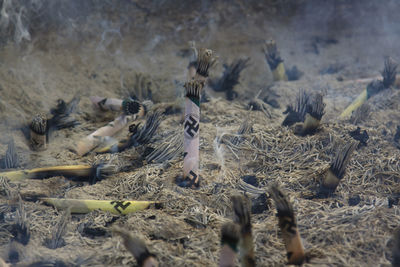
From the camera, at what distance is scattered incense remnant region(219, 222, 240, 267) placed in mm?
2049

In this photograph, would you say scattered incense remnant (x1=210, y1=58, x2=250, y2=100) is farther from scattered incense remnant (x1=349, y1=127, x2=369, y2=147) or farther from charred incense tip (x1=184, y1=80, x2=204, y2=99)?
charred incense tip (x1=184, y1=80, x2=204, y2=99)

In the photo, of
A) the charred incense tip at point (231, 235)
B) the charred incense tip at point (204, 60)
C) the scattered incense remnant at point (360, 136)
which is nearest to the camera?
the charred incense tip at point (231, 235)

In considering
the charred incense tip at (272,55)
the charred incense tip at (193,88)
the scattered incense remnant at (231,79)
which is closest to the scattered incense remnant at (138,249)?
the charred incense tip at (193,88)

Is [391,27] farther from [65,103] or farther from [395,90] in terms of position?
[65,103]

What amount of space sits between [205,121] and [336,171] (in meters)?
1.88

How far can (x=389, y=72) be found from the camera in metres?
5.20

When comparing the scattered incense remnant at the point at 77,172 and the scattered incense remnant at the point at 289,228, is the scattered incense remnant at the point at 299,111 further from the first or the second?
the scattered incense remnant at the point at 289,228

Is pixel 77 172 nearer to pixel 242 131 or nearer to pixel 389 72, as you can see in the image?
pixel 242 131

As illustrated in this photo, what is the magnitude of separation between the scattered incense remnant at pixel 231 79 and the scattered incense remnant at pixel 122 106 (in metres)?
1.57

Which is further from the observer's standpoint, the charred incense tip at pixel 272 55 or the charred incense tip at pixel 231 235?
the charred incense tip at pixel 272 55

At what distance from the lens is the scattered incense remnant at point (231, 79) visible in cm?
553

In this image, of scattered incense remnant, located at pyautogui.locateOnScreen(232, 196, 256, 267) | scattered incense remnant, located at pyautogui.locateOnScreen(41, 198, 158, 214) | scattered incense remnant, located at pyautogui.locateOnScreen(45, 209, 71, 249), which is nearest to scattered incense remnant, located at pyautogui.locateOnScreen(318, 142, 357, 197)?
scattered incense remnant, located at pyautogui.locateOnScreen(232, 196, 256, 267)

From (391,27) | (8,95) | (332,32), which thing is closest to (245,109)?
(8,95)

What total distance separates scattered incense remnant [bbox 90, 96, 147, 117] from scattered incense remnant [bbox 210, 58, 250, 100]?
1.57 m
